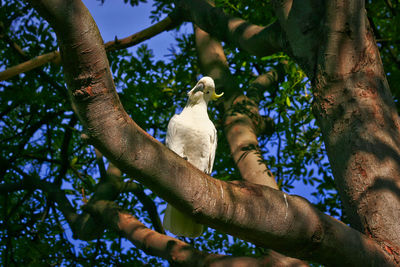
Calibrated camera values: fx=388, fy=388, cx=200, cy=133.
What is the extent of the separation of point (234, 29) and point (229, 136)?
40.2 inches

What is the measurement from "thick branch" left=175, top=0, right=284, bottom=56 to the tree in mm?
15

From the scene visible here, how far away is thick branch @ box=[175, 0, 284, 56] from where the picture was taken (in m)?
3.19

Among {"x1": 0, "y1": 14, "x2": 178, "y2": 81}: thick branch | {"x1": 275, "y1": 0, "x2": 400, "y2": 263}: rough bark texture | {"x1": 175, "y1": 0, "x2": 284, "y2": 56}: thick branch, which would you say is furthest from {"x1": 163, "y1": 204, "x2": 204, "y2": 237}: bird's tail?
{"x1": 0, "y1": 14, "x2": 178, "y2": 81}: thick branch

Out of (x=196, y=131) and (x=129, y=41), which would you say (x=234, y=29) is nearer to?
(x=196, y=131)

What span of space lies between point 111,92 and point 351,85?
5.27 ft

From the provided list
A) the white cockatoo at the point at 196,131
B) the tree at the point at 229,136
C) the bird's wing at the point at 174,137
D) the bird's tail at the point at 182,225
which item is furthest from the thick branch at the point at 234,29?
the bird's tail at the point at 182,225

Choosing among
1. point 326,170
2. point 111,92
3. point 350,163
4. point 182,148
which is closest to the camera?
point 111,92

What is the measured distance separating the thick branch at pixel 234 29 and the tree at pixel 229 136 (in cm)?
1

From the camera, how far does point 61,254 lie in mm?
4707

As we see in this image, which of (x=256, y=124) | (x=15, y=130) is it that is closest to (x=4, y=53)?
(x=15, y=130)

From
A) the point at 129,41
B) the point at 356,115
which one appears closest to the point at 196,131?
the point at 356,115

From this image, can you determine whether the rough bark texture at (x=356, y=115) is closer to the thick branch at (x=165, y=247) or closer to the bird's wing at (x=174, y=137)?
the thick branch at (x=165, y=247)

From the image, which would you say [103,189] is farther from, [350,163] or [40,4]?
[40,4]

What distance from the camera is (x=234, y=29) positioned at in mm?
3689
